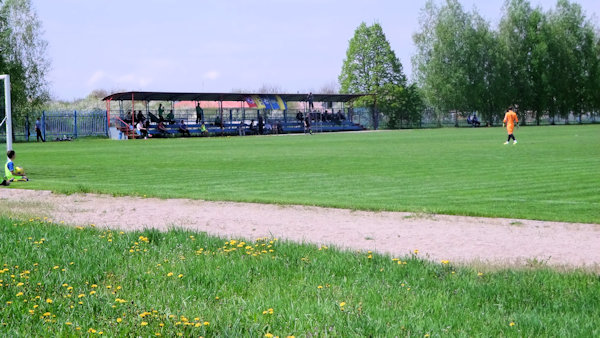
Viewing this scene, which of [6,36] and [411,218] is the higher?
[6,36]

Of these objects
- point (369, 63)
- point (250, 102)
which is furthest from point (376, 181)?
point (369, 63)

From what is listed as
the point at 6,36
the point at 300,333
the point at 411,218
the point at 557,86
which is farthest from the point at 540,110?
the point at 300,333

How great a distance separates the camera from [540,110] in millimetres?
101000

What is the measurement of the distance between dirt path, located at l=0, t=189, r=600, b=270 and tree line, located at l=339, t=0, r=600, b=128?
257 feet

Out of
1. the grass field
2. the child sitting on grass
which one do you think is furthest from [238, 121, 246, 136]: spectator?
the child sitting on grass

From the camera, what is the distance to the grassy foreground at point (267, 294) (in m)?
5.15

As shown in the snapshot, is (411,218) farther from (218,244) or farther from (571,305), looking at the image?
(571,305)

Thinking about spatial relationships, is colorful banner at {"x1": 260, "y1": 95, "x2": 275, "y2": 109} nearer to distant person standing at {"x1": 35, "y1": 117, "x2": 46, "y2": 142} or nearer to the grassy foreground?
distant person standing at {"x1": 35, "y1": 117, "x2": 46, "y2": 142}

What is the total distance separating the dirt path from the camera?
27.4 ft

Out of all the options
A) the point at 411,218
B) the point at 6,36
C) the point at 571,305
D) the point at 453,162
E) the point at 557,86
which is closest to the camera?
the point at 571,305

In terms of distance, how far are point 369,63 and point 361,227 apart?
8810 cm

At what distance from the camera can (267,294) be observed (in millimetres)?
6164

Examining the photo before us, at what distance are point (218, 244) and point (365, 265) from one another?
206 cm

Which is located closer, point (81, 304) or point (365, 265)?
point (81, 304)
